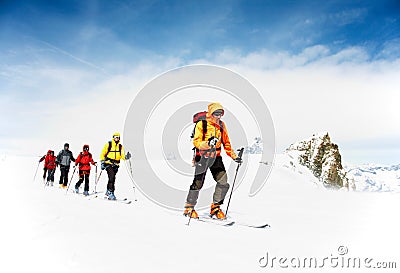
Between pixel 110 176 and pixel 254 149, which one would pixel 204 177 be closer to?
pixel 110 176

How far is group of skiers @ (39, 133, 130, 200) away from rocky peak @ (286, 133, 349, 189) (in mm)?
20577

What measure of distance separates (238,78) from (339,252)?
26.5 ft

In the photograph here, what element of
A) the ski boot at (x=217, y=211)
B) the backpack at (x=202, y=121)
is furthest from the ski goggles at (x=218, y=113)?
the ski boot at (x=217, y=211)

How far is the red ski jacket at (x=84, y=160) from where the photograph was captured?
12.2m

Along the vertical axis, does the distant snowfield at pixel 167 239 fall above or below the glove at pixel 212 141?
below

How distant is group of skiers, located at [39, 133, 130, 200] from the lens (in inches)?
395

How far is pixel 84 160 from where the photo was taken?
12.3 m

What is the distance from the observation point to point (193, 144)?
21.4 feet

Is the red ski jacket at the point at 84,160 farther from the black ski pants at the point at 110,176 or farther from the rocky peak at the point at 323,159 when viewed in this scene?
the rocky peak at the point at 323,159

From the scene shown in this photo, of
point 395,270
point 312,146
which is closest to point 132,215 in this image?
point 395,270

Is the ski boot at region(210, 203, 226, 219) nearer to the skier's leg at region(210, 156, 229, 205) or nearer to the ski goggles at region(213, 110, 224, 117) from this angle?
the skier's leg at region(210, 156, 229, 205)

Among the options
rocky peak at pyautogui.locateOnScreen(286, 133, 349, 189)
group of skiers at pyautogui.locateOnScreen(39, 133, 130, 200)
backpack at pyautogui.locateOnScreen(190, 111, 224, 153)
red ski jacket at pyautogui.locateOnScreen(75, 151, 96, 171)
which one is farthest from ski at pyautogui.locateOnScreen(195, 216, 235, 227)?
rocky peak at pyautogui.locateOnScreen(286, 133, 349, 189)

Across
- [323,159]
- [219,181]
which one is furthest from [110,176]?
[323,159]

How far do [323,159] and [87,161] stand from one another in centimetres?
2342
